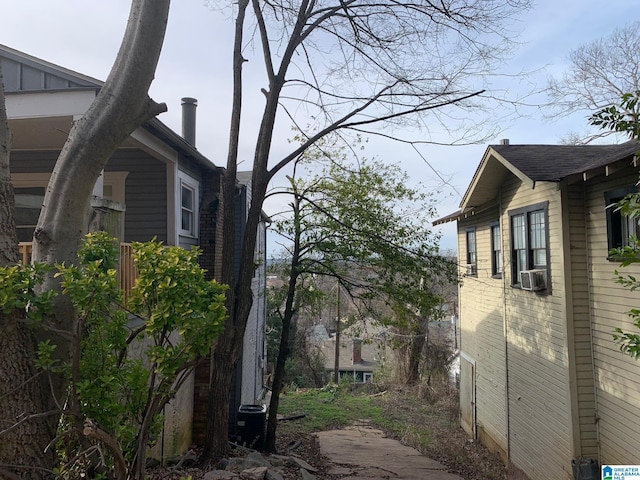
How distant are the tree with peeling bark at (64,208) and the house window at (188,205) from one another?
5557 mm

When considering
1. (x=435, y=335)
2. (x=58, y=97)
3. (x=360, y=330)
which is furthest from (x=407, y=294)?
(x=435, y=335)

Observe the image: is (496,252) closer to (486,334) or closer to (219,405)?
(486,334)

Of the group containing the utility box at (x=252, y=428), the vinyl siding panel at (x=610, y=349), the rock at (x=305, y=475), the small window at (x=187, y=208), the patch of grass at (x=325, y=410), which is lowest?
the patch of grass at (x=325, y=410)

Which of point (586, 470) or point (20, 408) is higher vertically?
point (20, 408)

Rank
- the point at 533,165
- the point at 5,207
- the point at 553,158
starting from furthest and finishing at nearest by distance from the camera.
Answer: the point at 553,158, the point at 533,165, the point at 5,207

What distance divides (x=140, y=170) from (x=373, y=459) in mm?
8270

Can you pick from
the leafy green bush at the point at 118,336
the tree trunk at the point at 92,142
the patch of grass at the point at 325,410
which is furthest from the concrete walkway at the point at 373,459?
the tree trunk at the point at 92,142

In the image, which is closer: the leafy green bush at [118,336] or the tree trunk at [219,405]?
the leafy green bush at [118,336]

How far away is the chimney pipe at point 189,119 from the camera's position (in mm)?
12141

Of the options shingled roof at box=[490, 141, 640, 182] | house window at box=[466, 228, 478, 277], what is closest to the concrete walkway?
house window at box=[466, 228, 478, 277]

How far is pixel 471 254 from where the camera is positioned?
14.4 m

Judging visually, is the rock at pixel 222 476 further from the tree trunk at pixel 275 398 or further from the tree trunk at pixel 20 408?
the tree trunk at pixel 275 398

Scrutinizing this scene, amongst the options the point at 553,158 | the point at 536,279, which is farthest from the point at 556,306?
the point at 553,158

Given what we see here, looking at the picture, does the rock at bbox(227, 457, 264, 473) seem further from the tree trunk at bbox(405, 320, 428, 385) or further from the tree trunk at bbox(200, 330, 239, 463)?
the tree trunk at bbox(405, 320, 428, 385)
